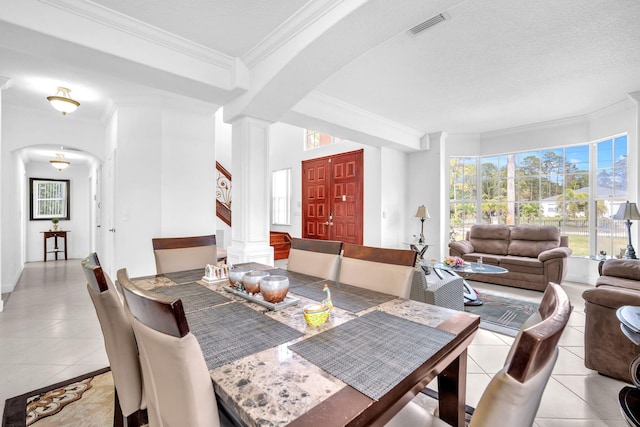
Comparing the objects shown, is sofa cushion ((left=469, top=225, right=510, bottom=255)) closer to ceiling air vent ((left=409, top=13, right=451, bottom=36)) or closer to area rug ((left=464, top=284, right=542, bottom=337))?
area rug ((left=464, top=284, right=542, bottom=337))

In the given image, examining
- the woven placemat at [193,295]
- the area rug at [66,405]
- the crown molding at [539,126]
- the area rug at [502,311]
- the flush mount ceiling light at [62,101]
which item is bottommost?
the area rug at [66,405]

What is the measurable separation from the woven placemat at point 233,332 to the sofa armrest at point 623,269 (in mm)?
3526

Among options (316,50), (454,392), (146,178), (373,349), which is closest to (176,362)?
(373,349)

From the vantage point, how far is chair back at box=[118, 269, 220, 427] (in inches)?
28.3

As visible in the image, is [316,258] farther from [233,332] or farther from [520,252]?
[520,252]

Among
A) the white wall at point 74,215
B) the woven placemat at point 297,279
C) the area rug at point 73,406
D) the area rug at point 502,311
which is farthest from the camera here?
the white wall at point 74,215

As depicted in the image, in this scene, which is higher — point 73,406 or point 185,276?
point 185,276

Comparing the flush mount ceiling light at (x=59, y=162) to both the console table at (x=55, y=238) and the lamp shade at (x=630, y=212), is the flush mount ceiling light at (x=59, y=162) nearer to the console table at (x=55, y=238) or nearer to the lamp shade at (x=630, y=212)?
the console table at (x=55, y=238)

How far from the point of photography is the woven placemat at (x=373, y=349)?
2.67 feet

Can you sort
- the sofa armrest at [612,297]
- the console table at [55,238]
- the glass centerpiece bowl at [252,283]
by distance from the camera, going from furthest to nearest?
1. the console table at [55,238]
2. the sofa armrest at [612,297]
3. the glass centerpiece bowl at [252,283]

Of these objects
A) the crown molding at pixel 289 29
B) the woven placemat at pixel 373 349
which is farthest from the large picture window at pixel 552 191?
the woven placemat at pixel 373 349

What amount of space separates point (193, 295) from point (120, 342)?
0.40 metres

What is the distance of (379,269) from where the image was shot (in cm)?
172

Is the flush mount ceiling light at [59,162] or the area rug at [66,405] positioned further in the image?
the flush mount ceiling light at [59,162]
